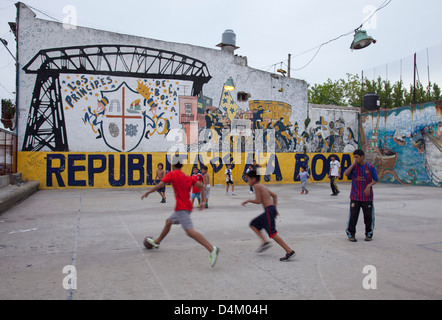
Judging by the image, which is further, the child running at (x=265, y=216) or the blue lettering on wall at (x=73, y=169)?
the blue lettering on wall at (x=73, y=169)

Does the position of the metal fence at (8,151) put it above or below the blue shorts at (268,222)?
above

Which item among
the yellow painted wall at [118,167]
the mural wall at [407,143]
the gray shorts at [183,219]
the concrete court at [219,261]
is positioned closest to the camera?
the concrete court at [219,261]

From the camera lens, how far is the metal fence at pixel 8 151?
16.3 meters

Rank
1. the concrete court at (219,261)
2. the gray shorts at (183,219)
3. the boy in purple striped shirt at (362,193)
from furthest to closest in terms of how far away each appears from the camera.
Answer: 1. the boy in purple striped shirt at (362,193)
2. the gray shorts at (183,219)
3. the concrete court at (219,261)

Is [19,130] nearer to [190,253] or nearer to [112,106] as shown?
[112,106]

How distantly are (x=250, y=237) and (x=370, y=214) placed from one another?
243 centimetres

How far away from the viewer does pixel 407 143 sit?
21703 millimetres

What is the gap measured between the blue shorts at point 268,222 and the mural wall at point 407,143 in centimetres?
1779

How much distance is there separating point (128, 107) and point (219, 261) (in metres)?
15.4

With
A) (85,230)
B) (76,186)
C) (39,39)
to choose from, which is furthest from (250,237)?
(39,39)

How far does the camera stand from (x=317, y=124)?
24328 mm

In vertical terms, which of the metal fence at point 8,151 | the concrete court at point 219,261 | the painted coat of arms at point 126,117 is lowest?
the concrete court at point 219,261

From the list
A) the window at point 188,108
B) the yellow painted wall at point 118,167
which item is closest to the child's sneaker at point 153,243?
the yellow painted wall at point 118,167

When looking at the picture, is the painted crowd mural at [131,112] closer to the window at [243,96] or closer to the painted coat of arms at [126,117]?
the painted coat of arms at [126,117]
